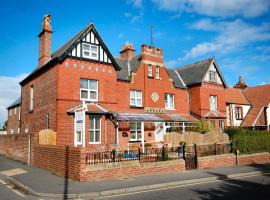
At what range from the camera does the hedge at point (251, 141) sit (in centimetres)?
2178

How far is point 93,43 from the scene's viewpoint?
23.3 meters

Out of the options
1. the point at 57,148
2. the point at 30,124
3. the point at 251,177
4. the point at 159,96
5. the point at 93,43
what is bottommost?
the point at 251,177

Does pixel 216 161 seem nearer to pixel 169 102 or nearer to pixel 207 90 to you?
pixel 169 102

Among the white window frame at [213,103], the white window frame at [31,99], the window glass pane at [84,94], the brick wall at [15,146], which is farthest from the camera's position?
the white window frame at [213,103]

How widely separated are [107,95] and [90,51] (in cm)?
384

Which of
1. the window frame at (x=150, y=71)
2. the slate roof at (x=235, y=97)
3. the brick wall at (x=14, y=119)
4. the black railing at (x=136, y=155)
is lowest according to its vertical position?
the black railing at (x=136, y=155)

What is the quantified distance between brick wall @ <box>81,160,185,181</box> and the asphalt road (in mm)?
2733

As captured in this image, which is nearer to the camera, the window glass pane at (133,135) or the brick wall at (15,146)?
the brick wall at (15,146)

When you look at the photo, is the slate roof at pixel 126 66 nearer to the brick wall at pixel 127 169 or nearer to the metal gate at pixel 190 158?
the metal gate at pixel 190 158

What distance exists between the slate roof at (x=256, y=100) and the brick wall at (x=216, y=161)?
21.2 m

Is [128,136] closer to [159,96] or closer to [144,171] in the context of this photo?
[159,96]

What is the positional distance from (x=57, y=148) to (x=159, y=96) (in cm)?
1549

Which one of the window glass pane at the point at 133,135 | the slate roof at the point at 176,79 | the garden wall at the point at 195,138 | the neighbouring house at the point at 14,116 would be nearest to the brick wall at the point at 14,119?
the neighbouring house at the point at 14,116

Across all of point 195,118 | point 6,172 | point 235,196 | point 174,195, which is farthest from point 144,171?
point 195,118
